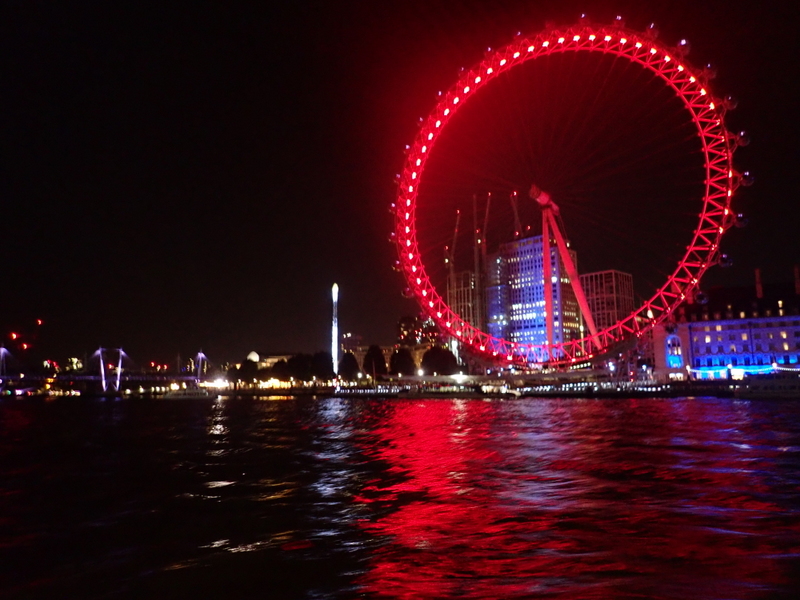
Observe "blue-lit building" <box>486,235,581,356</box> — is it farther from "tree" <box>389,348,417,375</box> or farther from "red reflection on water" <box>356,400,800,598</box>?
"red reflection on water" <box>356,400,800,598</box>

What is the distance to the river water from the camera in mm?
8141

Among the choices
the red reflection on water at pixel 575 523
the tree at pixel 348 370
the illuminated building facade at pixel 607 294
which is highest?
the illuminated building facade at pixel 607 294

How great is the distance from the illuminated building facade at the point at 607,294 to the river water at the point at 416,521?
110 meters

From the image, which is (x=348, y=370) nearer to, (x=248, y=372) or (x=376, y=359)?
(x=376, y=359)

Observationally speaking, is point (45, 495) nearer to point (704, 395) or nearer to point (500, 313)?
point (704, 395)

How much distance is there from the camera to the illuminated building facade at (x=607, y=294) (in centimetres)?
13038

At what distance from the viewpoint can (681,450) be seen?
20.5 meters

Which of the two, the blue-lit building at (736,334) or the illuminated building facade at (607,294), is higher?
the illuminated building facade at (607,294)

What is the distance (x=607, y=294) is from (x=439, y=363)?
3728 cm

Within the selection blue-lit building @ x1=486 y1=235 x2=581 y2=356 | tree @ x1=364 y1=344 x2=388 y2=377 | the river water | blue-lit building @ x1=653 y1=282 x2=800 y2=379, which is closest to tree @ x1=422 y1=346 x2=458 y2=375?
tree @ x1=364 y1=344 x2=388 y2=377

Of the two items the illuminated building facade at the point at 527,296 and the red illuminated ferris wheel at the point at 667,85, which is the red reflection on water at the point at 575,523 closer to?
the red illuminated ferris wheel at the point at 667,85

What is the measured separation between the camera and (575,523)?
10922 mm

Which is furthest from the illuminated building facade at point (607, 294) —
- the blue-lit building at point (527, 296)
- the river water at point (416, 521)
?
the river water at point (416, 521)

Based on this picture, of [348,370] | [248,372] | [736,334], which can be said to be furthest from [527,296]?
[248,372]
